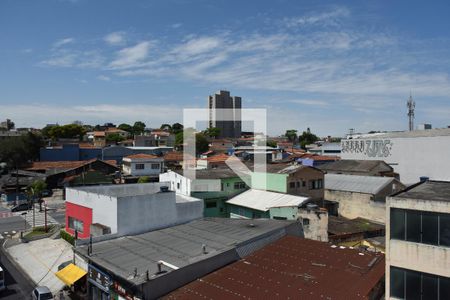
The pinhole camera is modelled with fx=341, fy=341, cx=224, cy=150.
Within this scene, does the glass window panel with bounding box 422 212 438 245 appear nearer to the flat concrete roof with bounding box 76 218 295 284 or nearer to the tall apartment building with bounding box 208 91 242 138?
the flat concrete roof with bounding box 76 218 295 284

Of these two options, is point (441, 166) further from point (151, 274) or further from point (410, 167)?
point (151, 274)

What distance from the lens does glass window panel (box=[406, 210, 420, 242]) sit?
38.2ft

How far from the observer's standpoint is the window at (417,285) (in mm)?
11094

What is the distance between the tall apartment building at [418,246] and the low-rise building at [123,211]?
14006mm

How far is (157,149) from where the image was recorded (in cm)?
7694

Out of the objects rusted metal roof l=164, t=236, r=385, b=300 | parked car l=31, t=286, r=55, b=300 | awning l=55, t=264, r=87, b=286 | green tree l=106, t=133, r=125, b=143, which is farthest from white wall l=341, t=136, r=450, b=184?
green tree l=106, t=133, r=125, b=143

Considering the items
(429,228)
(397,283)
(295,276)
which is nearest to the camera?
(429,228)

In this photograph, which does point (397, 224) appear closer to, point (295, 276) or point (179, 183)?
point (295, 276)

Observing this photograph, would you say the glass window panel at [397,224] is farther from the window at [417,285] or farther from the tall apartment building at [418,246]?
the window at [417,285]

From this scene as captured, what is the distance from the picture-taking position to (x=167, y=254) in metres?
16.6

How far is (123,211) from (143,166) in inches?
1450

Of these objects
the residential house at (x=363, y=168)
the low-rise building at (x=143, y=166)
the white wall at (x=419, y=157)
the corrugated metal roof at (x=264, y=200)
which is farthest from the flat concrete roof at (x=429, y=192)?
the low-rise building at (x=143, y=166)

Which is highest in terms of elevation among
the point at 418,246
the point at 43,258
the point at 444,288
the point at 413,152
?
the point at 413,152

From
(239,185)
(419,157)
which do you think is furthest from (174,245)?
(419,157)
